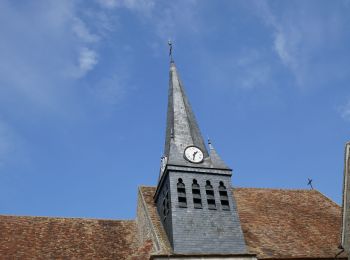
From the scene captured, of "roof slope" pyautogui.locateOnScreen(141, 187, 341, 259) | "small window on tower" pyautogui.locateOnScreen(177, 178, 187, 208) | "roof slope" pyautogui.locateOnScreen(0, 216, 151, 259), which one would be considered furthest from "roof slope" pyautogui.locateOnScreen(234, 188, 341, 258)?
"roof slope" pyautogui.locateOnScreen(0, 216, 151, 259)

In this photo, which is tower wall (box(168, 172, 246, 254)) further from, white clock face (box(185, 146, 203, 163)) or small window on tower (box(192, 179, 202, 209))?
white clock face (box(185, 146, 203, 163))

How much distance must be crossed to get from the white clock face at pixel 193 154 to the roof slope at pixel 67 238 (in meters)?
4.04

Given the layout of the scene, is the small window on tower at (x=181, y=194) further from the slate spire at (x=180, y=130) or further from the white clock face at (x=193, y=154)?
the white clock face at (x=193, y=154)

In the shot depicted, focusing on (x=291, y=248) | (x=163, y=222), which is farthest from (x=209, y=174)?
(x=291, y=248)

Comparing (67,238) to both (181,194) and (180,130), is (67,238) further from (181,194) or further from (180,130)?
(180,130)

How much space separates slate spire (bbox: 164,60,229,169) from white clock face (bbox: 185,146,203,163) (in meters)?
0.19

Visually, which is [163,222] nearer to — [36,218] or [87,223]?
[87,223]

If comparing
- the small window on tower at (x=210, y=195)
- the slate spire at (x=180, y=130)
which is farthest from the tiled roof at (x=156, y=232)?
the slate spire at (x=180, y=130)

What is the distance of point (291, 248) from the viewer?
690 inches

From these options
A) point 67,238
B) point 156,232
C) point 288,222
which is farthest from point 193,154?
point 67,238

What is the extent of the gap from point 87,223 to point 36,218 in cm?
220

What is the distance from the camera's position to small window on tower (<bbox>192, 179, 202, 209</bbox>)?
58.2ft

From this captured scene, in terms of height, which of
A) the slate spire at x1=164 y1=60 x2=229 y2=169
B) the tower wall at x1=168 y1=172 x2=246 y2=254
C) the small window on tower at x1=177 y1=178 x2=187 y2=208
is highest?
the slate spire at x1=164 y1=60 x2=229 y2=169

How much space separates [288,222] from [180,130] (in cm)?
614
